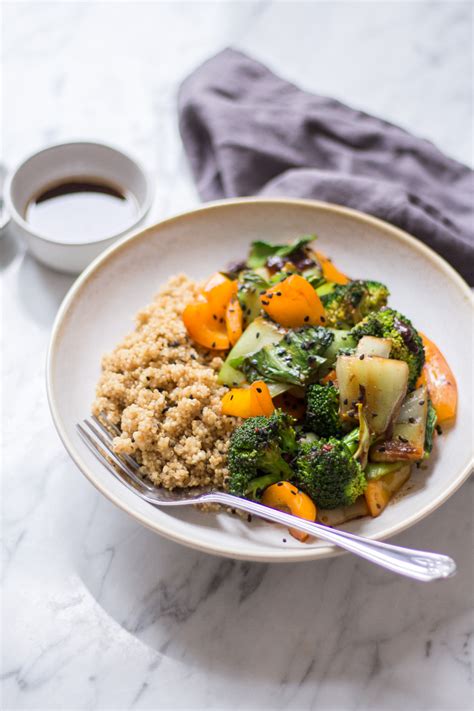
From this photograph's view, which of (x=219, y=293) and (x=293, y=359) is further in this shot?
(x=219, y=293)

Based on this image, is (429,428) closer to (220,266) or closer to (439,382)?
(439,382)

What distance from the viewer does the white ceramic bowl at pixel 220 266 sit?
2660 millimetres

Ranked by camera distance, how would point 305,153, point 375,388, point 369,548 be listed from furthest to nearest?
1. point 305,153
2. point 375,388
3. point 369,548

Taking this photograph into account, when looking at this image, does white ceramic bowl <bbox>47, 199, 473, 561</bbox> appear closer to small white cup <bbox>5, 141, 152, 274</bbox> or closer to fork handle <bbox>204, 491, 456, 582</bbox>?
fork handle <bbox>204, 491, 456, 582</bbox>

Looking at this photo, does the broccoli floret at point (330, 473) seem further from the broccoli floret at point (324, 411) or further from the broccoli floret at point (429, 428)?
the broccoli floret at point (429, 428)

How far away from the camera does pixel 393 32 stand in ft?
16.2

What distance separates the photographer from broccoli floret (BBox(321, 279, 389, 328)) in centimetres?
304

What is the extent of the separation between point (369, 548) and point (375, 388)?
59 cm

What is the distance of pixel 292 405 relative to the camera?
9.65ft

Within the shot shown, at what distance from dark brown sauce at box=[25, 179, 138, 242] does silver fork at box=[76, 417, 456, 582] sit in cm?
121

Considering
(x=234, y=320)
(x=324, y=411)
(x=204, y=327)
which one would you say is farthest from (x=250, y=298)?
(x=324, y=411)

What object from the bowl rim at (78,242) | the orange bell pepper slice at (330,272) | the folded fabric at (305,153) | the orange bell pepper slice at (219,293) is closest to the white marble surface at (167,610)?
the bowl rim at (78,242)

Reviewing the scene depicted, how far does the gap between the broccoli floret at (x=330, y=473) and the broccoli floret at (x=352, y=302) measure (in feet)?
1.83

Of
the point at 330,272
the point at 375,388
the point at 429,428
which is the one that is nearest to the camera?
→ the point at 375,388
